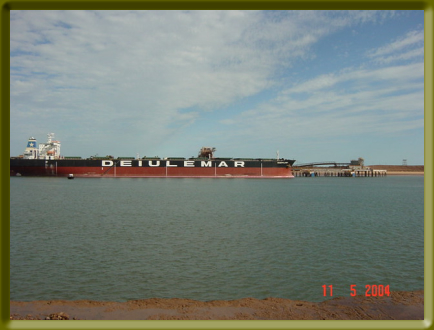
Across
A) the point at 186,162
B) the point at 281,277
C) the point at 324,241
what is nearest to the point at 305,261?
the point at 281,277

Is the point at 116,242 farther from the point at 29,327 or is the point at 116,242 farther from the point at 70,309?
the point at 29,327

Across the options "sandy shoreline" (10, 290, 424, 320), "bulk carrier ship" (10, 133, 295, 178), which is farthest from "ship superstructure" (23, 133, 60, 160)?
"sandy shoreline" (10, 290, 424, 320)

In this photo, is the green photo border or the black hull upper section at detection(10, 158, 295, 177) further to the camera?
the black hull upper section at detection(10, 158, 295, 177)

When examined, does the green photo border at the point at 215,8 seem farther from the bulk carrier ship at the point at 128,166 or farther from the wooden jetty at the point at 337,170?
the wooden jetty at the point at 337,170

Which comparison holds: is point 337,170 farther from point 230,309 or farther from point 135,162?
point 230,309

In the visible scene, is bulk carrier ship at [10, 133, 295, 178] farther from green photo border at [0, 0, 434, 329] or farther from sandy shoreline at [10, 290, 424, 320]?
green photo border at [0, 0, 434, 329]

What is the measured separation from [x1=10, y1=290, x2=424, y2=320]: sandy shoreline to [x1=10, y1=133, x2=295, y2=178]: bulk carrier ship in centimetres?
6467
